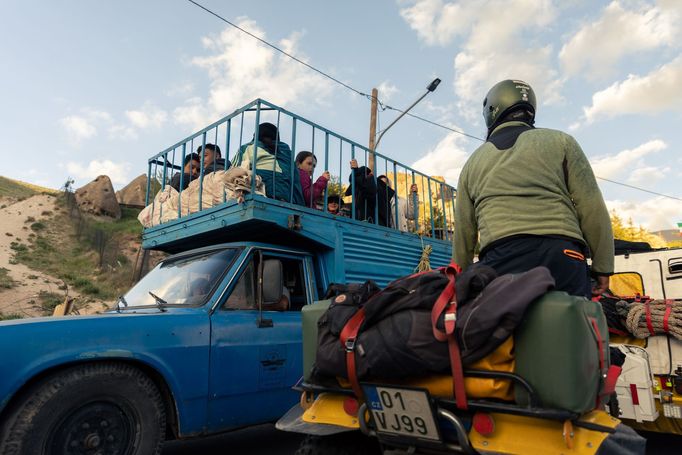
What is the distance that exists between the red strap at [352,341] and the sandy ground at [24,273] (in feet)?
62.4

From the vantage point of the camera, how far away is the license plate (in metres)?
1.71

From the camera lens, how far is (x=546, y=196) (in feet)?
7.13

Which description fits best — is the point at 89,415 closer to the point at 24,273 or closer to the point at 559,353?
the point at 559,353

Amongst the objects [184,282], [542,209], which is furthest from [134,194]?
[542,209]

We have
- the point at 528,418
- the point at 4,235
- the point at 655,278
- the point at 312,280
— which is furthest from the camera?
the point at 4,235

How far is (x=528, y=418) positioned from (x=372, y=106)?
1328 centimetres

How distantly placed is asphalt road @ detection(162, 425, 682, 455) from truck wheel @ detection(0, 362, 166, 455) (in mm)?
1247

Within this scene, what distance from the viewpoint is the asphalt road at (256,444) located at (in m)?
3.94

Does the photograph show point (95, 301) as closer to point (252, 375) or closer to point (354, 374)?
point (252, 375)

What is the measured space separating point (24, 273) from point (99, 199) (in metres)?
9.06

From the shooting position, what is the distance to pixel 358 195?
577cm

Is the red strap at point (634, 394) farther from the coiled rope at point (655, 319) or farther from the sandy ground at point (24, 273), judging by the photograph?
the sandy ground at point (24, 273)

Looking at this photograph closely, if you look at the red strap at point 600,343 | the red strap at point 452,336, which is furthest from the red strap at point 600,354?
the red strap at point 452,336

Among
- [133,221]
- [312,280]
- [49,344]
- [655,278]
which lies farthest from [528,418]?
[133,221]
